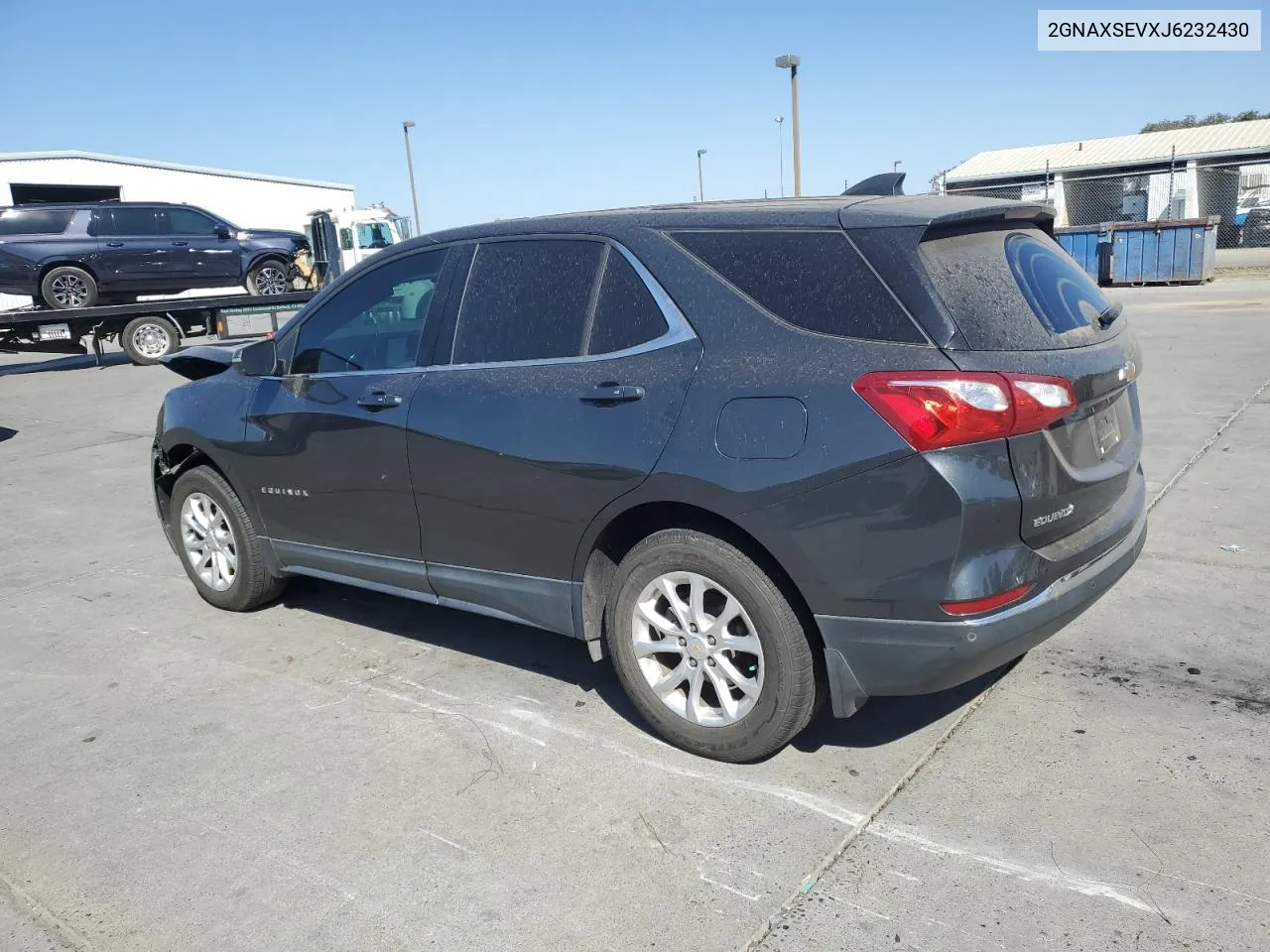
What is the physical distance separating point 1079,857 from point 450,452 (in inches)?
95.9

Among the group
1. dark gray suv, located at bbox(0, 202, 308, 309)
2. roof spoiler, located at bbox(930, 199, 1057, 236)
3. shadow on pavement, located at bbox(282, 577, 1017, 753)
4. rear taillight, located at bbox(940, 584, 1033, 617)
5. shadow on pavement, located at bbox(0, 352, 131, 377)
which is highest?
dark gray suv, located at bbox(0, 202, 308, 309)

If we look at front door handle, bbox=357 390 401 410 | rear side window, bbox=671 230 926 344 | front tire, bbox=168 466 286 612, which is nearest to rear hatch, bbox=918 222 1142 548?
rear side window, bbox=671 230 926 344

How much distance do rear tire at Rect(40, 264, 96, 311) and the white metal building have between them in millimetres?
10457

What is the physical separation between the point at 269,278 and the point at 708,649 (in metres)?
19.3

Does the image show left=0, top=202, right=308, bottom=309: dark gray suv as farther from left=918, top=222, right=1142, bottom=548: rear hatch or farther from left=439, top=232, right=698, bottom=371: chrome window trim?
left=918, top=222, right=1142, bottom=548: rear hatch

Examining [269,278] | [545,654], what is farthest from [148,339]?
[545,654]

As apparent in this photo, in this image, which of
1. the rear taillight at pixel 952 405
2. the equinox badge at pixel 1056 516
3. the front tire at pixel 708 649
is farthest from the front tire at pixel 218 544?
the equinox badge at pixel 1056 516

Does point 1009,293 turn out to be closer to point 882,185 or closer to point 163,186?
point 882,185

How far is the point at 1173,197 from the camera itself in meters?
35.6

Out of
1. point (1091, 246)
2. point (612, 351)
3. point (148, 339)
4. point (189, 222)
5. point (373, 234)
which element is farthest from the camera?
point (373, 234)

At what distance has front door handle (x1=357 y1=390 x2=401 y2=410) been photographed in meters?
4.10

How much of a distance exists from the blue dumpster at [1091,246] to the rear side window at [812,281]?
22.3 m

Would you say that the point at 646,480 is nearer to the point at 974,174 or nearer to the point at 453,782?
the point at 453,782

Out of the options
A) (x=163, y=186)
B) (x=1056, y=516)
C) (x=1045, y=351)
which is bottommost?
(x=1056, y=516)
